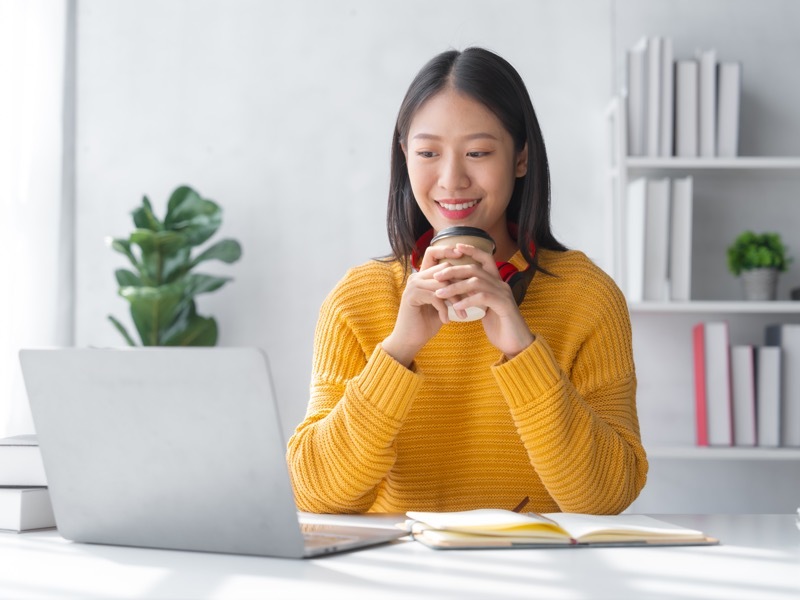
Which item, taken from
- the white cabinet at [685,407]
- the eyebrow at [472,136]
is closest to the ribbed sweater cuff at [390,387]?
the eyebrow at [472,136]

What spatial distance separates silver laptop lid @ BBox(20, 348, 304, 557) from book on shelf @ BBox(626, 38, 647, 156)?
2.01 m

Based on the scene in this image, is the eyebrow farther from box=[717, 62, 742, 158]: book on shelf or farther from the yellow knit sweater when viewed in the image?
box=[717, 62, 742, 158]: book on shelf

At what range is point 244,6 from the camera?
9.57 ft

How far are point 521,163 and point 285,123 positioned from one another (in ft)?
5.03

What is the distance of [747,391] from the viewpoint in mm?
2490

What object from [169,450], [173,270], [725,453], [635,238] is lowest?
[725,453]

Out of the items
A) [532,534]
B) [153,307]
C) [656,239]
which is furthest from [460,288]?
[153,307]

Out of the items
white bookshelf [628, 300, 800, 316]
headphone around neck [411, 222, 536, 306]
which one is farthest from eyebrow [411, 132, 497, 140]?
white bookshelf [628, 300, 800, 316]

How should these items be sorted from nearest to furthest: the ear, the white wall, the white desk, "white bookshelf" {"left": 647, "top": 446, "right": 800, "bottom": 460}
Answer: the white desk → the ear → "white bookshelf" {"left": 647, "top": 446, "right": 800, "bottom": 460} → the white wall

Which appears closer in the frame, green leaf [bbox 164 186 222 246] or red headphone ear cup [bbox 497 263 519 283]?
red headphone ear cup [bbox 497 263 519 283]

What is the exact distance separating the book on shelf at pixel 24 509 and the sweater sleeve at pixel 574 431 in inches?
22.7

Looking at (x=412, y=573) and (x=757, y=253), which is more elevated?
(x=757, y=253)

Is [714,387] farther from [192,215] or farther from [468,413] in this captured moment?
[192,215]

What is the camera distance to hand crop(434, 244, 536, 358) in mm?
1207
